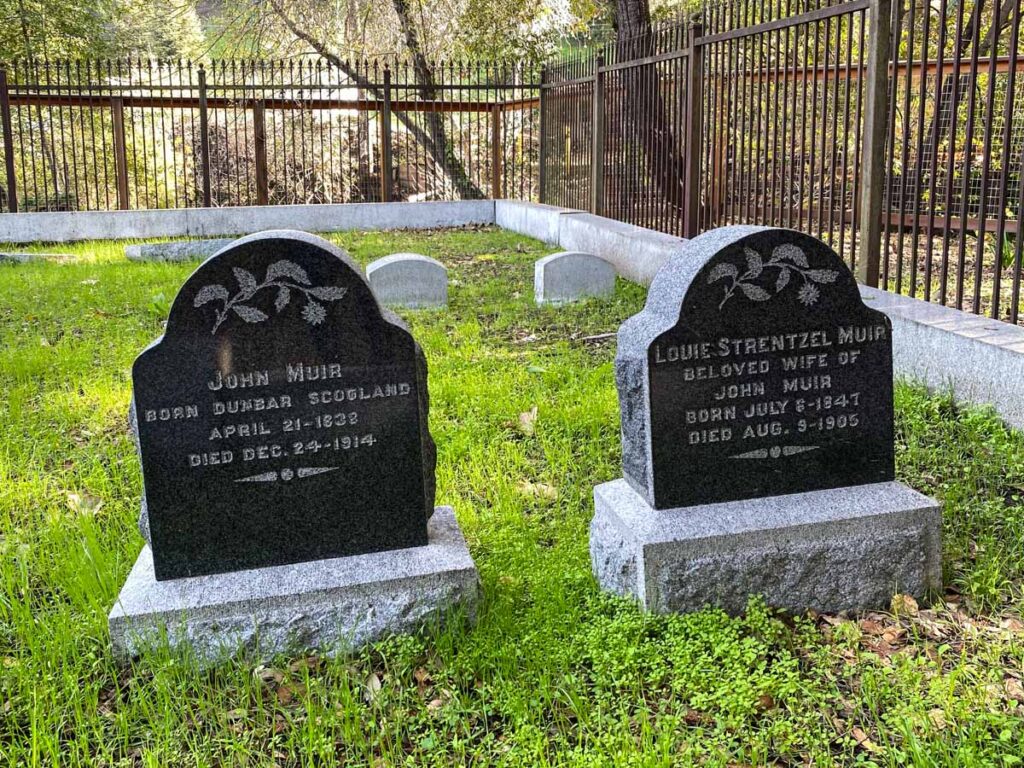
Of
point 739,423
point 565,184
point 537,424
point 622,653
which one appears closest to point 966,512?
point 739,423

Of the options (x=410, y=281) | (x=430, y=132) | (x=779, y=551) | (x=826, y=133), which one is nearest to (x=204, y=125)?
(x=430, y=132)

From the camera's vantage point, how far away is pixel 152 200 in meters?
20.5

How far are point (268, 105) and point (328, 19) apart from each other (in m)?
3.69

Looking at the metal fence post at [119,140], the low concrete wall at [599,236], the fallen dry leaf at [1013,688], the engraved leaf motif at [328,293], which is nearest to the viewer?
the fallen dry leaf at [1013,688]

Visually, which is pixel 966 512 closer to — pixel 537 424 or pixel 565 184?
pixel 537 424

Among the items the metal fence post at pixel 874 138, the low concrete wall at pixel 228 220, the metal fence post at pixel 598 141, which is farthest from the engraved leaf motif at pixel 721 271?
the low concrete wall at pixel 228 220

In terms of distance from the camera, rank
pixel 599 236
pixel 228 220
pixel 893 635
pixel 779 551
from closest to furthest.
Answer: pixel 893 635 → pixel 779 551 → pixel 599 236 → pixel 228 220

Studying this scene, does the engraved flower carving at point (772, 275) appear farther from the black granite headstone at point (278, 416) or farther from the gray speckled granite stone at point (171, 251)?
the gray speckled granite stone at point (171, 251)

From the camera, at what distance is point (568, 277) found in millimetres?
8992

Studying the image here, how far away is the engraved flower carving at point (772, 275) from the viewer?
3424 mm

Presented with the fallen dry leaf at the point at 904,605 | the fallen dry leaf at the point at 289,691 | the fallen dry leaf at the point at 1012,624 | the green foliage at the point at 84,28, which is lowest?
the fallen dry leaf at the point at 289,691

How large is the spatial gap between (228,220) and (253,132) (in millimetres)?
4103

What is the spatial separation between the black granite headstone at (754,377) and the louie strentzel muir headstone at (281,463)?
825 millimetres

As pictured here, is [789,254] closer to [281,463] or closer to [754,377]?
[754,377]
